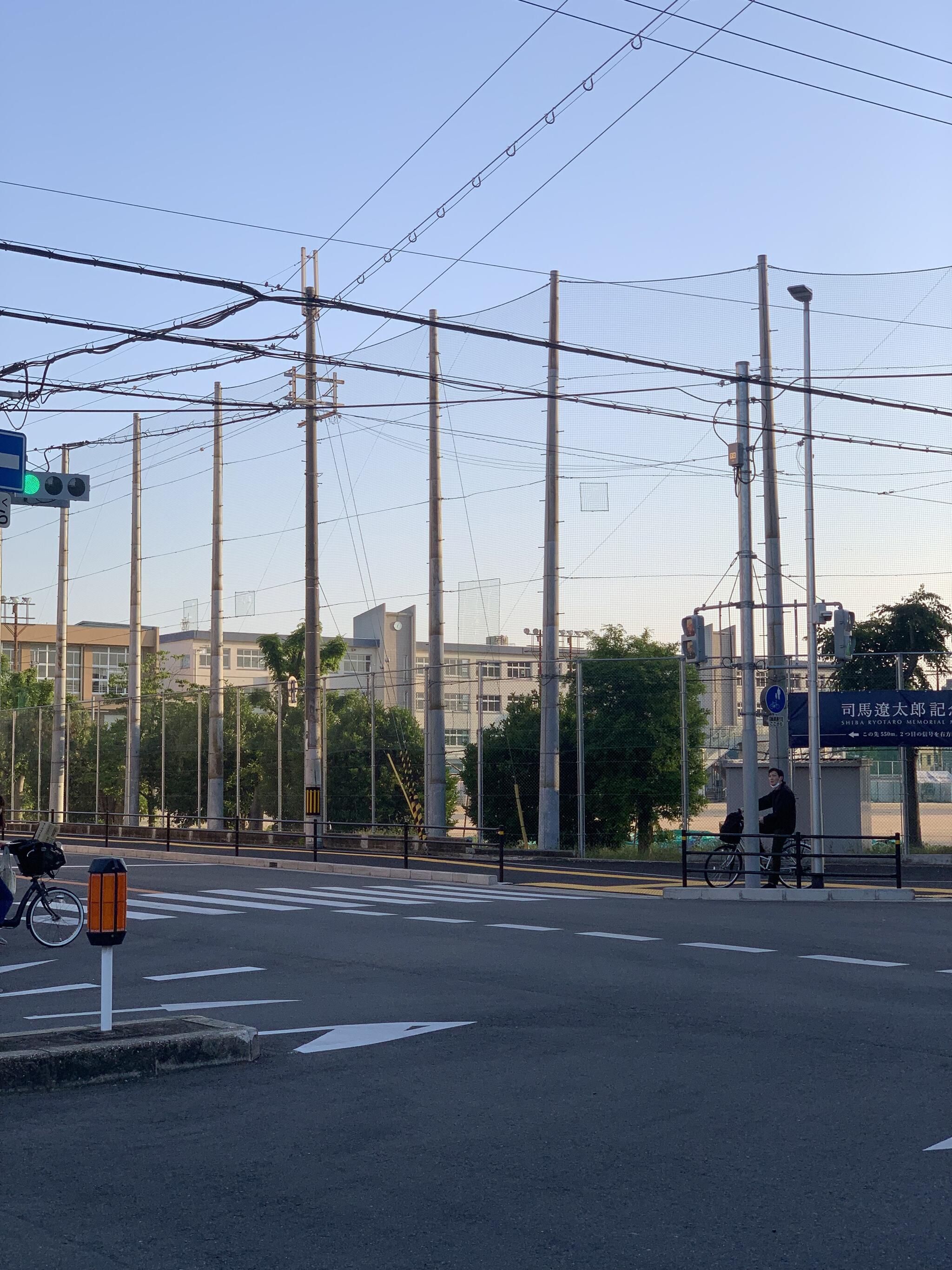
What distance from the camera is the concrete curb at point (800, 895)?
21.1m

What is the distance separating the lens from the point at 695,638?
23.3m

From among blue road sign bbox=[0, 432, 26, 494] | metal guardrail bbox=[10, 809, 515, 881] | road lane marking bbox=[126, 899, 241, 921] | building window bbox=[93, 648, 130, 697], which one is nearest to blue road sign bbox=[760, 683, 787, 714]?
metal guardrail bbox=[10, 809, 515, 881]

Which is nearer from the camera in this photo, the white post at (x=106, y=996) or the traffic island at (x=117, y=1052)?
the traffic island at (x=117, y=1052)

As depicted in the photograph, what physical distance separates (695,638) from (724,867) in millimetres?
4000

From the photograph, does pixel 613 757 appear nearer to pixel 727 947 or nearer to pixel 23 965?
pixel 727 947

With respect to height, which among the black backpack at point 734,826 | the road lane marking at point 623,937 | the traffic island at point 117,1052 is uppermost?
the black backpack at point 734,826

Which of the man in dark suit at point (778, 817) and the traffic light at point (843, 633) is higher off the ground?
the traffic light at point (843, 633)

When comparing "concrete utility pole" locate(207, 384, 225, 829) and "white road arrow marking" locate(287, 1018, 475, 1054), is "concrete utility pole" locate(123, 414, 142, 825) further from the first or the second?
"white road arrow marking" locate(287, 1018, 475, 1054)

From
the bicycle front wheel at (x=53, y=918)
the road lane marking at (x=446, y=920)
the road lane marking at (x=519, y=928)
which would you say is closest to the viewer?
the bicycle front wheel at (x=53, y=918)

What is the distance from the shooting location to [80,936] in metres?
16.8

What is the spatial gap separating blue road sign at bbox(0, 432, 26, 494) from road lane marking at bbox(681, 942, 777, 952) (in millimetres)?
8241

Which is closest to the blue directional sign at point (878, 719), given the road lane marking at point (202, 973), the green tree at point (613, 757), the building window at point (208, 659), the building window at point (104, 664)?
the green tree at point (613, 757)

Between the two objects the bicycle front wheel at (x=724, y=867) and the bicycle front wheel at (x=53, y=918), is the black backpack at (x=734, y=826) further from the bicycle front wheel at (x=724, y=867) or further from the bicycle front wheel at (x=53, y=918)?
the bicycle front wheel at (x=53, y=918)

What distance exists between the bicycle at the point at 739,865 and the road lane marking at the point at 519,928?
5.86 meters
